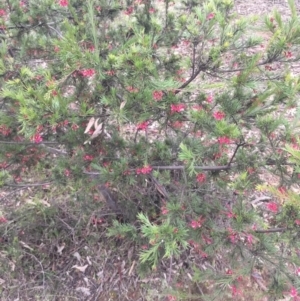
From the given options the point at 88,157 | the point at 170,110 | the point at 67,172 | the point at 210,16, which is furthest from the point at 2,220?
the point at 210,16

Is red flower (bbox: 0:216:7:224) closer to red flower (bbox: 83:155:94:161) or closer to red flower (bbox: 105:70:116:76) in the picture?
red flower (bbox: 83:155:94:161)

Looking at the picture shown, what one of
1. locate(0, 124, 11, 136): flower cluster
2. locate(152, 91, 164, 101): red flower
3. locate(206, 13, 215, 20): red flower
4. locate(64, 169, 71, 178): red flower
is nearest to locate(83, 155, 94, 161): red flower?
locate(64, 169, 71, 178): red flower

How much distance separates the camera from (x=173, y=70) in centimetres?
224

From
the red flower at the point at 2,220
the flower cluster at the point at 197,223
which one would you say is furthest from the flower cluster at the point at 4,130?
the red flower at the point at 2,220

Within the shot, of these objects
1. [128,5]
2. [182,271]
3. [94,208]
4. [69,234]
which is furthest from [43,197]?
[128,5]

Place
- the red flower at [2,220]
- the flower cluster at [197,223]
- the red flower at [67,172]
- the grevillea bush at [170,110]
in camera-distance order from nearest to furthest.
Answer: the grevillea bush at [170,110] < the flower cluster at [197,223] < the red flower at [67,172] < the red flower at [2,220]

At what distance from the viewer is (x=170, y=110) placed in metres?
1.77

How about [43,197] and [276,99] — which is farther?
[43,197]

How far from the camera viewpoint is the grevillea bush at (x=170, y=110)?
5.01 feet

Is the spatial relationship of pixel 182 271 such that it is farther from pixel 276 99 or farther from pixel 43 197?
pixel 276 99

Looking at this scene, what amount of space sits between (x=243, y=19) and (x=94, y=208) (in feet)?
6.83

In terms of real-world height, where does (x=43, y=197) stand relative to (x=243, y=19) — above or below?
below

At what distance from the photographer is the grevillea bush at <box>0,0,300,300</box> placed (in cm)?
153

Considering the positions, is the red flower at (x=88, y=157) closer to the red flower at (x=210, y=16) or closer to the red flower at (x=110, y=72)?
the red flower at (x=110, y=72)
